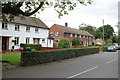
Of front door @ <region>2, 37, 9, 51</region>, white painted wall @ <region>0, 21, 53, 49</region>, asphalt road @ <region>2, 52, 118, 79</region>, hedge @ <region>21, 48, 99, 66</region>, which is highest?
white painted wall @ <region>0, 21, 53, 49</region>

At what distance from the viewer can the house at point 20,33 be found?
89.8 feet

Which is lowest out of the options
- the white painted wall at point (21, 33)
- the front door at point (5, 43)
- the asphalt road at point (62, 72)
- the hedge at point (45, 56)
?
the asphalt road at point (62, 72)

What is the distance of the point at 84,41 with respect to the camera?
62438 millimetres

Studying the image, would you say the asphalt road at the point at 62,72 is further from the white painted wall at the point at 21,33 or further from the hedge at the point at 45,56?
the white painted wall at the point at 21,33

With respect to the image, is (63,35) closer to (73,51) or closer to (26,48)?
(26,48)

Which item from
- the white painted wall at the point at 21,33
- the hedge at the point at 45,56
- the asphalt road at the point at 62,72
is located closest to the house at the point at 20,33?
the white painted wall at the point at 21,33

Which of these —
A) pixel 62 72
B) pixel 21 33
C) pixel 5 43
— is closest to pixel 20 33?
pixel 21 33

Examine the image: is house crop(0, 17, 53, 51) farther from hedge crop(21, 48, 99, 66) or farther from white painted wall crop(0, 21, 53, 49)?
hedge crop(21, 48, 99, 66)

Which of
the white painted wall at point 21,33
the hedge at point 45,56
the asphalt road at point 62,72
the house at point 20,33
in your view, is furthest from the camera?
the white painted wall at point 21,33

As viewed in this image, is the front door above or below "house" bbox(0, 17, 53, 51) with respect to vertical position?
below

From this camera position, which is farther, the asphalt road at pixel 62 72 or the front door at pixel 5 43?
the front door at pixel 5 43

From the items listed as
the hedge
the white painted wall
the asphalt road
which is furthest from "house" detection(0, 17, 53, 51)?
the asphalt road

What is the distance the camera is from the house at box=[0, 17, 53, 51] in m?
27.4

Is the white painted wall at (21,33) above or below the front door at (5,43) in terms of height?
above
